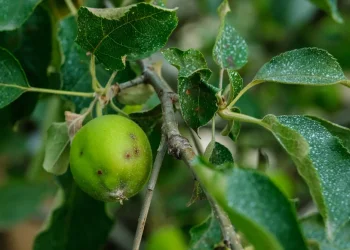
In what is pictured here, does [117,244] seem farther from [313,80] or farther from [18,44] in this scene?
[313,80]

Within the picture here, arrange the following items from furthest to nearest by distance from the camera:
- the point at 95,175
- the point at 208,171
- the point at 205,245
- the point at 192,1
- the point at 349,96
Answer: the point at 349,96 < the point at 192,1 < the point at 205,245 < the point at 95,175 < the point at 208,171

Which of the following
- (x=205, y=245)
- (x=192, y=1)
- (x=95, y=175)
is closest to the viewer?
(x=95, y=175)

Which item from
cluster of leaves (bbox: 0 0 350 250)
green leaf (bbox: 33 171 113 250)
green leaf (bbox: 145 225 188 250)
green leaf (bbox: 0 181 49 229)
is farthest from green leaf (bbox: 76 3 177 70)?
green leaf (bbox: 0 181 49 229)

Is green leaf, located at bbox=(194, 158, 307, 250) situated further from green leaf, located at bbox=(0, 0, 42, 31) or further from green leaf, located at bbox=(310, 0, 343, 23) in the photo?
green leaf, located at bbox=(310, 0, 343, 23)

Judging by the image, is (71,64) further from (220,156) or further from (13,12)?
(220,156)

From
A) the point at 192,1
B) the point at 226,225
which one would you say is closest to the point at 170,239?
the point at 226,225

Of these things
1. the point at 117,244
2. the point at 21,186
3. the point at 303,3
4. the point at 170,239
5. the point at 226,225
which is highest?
the point at 226,225
